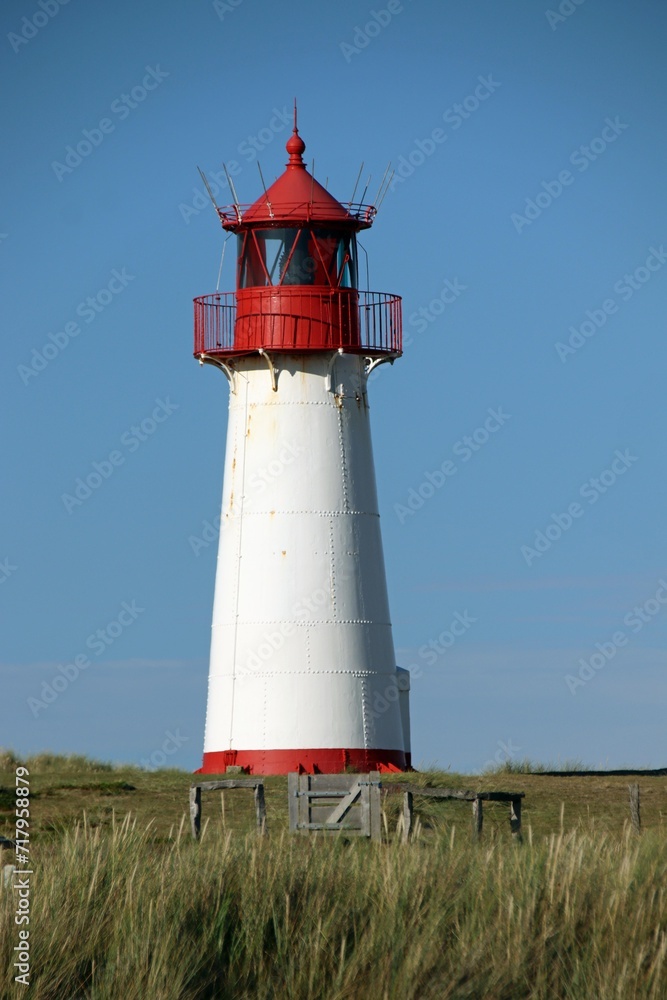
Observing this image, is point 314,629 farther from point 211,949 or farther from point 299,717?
point 211,949

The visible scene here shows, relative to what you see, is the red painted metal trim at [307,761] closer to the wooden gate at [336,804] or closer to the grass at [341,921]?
the wooden gate at [336,804]

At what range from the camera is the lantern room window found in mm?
30906

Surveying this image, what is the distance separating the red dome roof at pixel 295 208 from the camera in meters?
30.6

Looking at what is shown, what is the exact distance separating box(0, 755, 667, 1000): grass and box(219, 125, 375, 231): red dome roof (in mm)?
14630

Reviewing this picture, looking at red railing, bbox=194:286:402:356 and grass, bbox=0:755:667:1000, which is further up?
red railing, bbox=194:286:402:356

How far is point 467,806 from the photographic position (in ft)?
83.6

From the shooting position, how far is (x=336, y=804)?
76.9 feet

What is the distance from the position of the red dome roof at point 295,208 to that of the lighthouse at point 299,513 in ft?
0.09

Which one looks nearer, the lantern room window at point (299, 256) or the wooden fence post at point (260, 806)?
the wooden fence post at point (260, 806)

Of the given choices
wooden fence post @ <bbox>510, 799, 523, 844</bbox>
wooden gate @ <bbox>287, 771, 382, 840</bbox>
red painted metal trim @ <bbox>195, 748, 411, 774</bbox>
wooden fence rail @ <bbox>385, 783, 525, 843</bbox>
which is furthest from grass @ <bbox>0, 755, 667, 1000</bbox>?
red painted metal trim @ <bbox>195, 748, 411, 774</bbox>

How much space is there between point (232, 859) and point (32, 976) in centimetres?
285

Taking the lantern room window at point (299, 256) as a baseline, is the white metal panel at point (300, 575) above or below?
below

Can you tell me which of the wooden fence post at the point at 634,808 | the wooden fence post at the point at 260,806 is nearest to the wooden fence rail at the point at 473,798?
the wooden fence post at the point at 260,806

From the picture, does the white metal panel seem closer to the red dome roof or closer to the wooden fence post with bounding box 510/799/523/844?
the red dome roof
